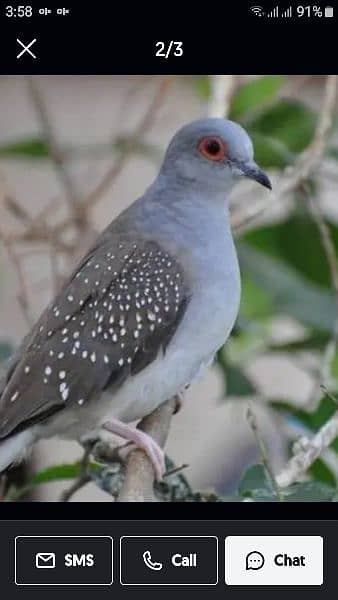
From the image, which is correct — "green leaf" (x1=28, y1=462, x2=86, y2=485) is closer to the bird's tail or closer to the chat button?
the bird's tail

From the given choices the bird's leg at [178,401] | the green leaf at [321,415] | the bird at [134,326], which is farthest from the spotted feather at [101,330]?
the green leaf at [321,415]

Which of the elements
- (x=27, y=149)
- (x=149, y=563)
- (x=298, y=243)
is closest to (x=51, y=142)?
(x=27, y=149)

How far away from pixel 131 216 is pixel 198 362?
0.25m

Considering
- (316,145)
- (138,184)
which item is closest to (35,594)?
(316,145)

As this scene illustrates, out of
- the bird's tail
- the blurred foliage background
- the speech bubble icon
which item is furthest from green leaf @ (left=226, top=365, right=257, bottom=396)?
the speech bubble icon

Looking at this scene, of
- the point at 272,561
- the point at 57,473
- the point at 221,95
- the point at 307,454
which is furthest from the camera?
the point at 221,95

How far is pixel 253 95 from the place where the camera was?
201 centimetres

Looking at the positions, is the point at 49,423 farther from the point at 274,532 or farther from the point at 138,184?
the point at 138,184

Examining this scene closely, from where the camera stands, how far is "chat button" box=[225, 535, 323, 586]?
129cm

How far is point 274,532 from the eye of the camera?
4.29 ft

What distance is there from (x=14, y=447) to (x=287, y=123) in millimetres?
793

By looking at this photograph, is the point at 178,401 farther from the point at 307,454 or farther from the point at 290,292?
the point at 307,454
